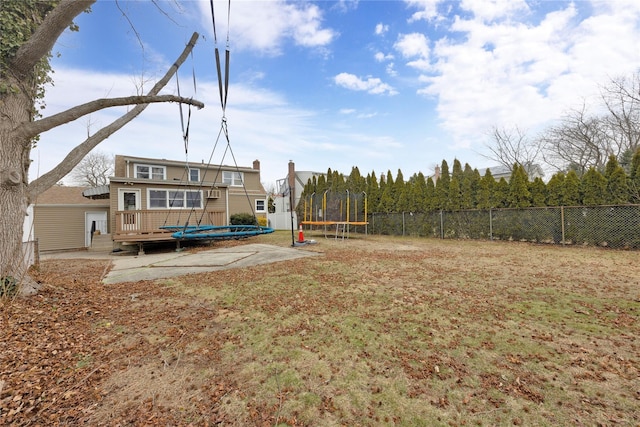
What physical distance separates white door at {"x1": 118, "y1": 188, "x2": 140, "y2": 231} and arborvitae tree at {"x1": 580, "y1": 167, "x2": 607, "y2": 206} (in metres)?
16.4

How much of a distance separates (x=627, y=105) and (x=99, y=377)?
1047 inches

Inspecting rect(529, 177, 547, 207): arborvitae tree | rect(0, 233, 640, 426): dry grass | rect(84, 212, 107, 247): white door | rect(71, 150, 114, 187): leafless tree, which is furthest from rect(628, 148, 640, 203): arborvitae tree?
rect(71, 150, 114, 187): leafless tree

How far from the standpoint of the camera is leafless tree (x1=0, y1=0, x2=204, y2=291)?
11.9 ft

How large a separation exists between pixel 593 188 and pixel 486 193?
3.30 meters

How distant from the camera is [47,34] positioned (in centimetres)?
359

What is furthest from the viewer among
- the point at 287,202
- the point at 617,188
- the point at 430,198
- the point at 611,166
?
the point at 287,202

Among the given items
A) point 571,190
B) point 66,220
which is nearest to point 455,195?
point 571,190

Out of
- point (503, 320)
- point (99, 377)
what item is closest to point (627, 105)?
point (503, 320)

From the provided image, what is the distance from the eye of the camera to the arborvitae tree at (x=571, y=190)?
9493mm

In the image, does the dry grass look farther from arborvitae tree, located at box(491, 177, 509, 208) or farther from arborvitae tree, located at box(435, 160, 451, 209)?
arborvitae tree, located at box(435, 160, 451, 209)

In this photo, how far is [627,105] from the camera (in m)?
16.6

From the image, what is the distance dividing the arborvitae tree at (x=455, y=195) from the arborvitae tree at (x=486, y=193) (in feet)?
2.83

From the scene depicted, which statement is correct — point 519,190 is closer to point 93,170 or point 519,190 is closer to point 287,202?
point 287,202

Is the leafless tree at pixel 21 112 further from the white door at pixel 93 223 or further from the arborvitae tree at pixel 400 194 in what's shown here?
the white door at pixel 93 223
